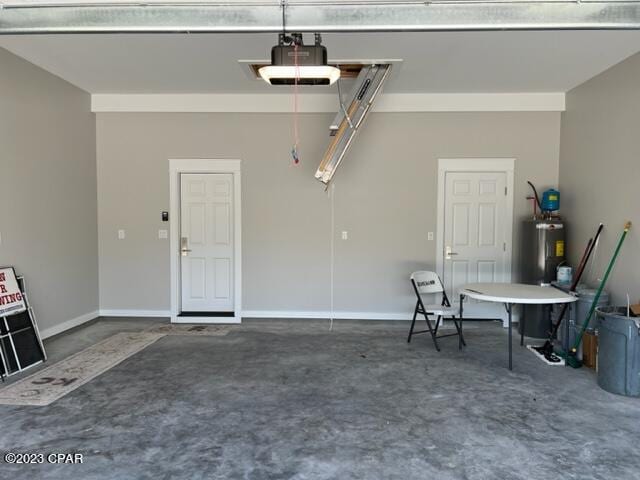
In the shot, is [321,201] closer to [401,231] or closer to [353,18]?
[401,231]

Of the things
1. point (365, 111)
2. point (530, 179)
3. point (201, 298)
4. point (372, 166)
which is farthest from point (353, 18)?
point (201, 298)

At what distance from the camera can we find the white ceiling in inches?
153

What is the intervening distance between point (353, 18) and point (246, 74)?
245 centimetres

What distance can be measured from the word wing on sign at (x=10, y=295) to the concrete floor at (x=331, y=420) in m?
0.61

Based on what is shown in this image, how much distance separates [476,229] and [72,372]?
191 inches

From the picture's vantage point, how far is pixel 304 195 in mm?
5871

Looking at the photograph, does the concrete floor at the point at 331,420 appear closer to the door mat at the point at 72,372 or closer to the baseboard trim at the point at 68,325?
the door mat at the point at 72,372

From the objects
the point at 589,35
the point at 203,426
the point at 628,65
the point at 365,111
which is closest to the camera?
the point at 203,426

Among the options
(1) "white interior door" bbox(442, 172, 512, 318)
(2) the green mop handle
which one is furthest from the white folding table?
(1) "white interior door" bbox(442, 172, 512, 318)

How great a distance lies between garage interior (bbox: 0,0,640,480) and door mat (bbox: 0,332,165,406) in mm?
32

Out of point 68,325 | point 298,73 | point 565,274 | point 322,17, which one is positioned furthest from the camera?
point 68,325

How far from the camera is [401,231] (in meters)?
5.84

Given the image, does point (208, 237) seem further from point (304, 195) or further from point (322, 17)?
point (322, 17)

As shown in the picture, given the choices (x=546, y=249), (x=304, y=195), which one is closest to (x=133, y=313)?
(x=304, y=195)
